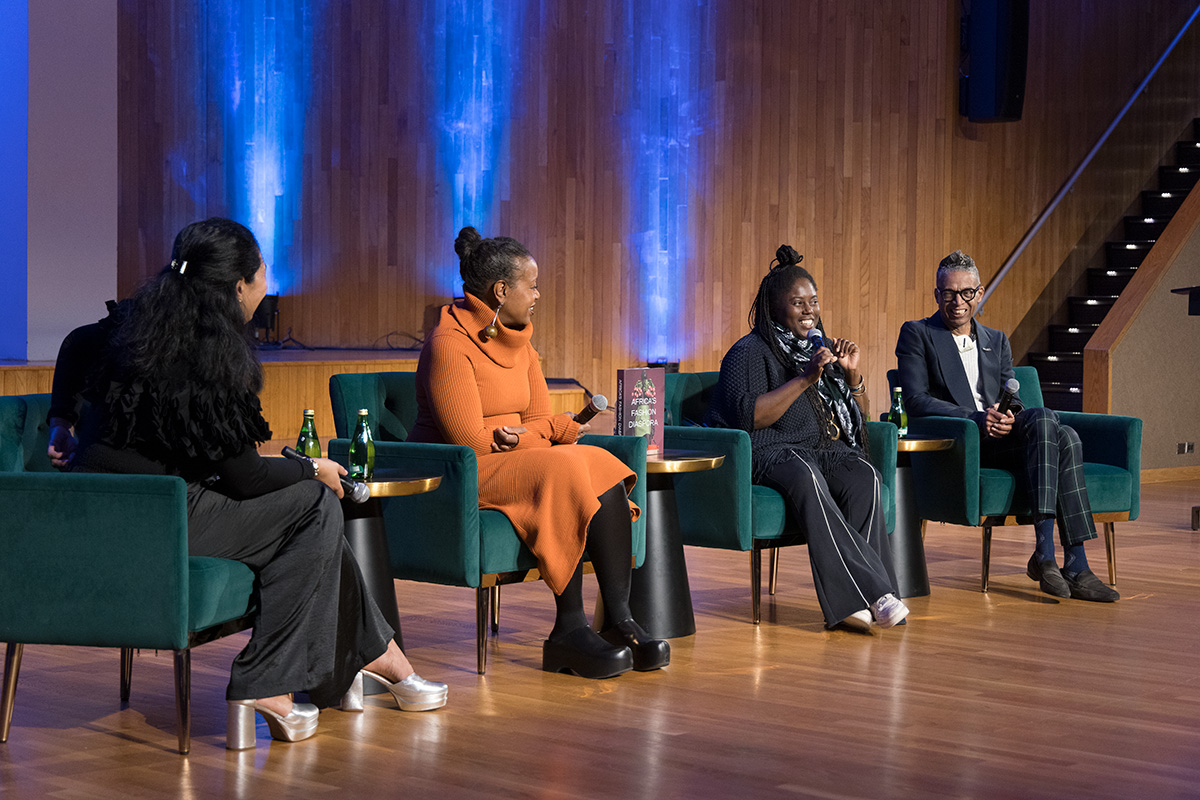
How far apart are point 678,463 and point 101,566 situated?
175 centimetres

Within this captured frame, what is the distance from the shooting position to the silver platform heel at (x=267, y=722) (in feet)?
10.3

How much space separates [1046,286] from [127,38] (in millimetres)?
6575

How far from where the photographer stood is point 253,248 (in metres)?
3.21

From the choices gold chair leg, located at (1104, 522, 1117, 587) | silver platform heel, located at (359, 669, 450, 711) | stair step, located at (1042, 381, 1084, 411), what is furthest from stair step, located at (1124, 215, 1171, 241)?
silver platform heel, located at (359, 669, 450, 711)

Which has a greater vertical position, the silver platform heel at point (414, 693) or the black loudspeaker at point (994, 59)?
the black loudspeaker at point (994, 59)

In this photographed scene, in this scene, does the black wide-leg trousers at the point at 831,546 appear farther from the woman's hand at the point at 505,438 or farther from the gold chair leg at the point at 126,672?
the gold chair leg at the point at 126,672

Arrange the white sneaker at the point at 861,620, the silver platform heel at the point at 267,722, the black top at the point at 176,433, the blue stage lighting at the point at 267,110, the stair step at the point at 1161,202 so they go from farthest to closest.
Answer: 1. the stair step at the point at 1161,202
2. the blue stage lighting at the point at 267,110
3. the white sneaker at the point at 861,620
4. the silver platform heel at the point at 267,722
5. the black top at the point at 176,433

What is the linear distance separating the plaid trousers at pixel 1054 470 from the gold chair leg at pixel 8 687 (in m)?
3.34

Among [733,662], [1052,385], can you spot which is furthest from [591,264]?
[733,662]

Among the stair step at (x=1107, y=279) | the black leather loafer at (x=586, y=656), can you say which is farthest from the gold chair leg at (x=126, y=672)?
the stair step at (x=1107, y=279)

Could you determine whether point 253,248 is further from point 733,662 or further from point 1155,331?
point 1155,331

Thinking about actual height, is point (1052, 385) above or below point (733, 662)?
above

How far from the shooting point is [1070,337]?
10.4 metres

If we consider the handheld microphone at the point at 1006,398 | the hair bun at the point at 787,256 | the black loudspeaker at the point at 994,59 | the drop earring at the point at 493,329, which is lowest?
the handheld microphone at the point at 1006,398
